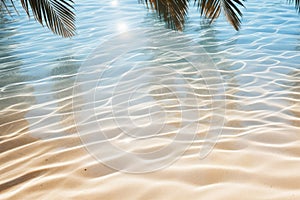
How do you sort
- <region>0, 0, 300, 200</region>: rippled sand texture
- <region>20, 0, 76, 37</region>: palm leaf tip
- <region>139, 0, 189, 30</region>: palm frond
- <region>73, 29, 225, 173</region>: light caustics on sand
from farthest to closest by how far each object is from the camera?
<region>139, 0, 189, 30</region>: palm frond < <region>20, 0, 76, 37</region>: palm leaf tip < <region>73, 29, 225, 173</region>: light caustics on sand < <region>0, 0, 300, 200</region>: rippled sand texture

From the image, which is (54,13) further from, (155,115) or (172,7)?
(155,115)

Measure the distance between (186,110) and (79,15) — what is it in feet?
15.8

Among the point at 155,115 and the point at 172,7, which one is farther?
the point at 172,7

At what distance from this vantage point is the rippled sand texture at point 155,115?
1.78 meters

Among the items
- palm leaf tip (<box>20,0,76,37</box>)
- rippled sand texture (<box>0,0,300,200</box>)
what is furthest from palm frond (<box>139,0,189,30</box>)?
palm leaf tip (<box>20,0,76,37</box>)

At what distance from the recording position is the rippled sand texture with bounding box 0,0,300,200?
178 cm

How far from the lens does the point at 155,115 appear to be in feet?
8.57

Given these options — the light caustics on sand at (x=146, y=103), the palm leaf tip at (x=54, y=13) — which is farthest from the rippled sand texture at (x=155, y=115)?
the palm leaf tip at (x=54, y=13)

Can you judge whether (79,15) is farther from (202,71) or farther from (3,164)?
(3,164)

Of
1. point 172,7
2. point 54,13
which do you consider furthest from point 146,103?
A: point 54,13

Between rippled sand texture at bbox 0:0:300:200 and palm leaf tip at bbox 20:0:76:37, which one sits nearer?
rippled sand texture at bbox 0:0:300:200

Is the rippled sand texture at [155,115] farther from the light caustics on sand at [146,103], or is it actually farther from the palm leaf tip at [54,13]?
the palm leaf tip at [54,13]

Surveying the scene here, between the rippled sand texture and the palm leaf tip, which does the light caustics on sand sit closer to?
the rippled sand texture

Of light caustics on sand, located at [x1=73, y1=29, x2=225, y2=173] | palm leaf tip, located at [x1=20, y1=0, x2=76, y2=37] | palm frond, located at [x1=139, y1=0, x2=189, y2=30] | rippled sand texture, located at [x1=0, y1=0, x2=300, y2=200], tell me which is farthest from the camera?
palm frond, located at [x1=139, y1=0, x2=189, y2=30]
